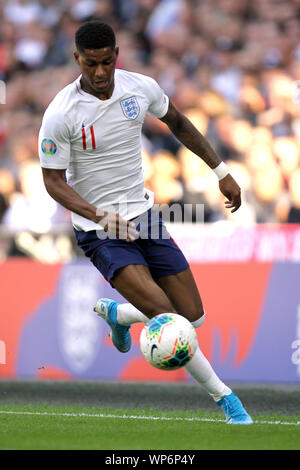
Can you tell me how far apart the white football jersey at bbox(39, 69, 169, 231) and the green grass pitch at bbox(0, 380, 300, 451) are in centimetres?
147

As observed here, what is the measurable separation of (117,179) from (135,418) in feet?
6.49

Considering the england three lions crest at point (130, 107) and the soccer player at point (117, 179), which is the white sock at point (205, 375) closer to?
the soccer player at point (117, 179)

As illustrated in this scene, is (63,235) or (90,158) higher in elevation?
(90,158)

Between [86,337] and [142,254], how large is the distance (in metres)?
3.93

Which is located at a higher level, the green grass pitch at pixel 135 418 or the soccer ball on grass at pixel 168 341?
the soccer ball on grass at pixel 168 341

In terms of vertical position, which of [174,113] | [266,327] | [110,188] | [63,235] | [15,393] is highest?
[174,113]

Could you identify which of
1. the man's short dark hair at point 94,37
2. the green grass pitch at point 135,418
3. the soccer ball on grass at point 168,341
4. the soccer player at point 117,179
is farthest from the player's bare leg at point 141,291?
the man's short dark hair at point 94,37

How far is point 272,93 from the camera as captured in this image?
11.3 m

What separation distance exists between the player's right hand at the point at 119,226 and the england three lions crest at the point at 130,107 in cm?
89

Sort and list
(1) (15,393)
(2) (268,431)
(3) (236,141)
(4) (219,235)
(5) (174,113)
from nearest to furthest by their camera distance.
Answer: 1. (2) (268,431)
2. (5) (174,113)
3. (1) (15,393)
4. (4) (219,235)
5. (3) (236,141)

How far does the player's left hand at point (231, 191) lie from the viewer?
7348 mm
